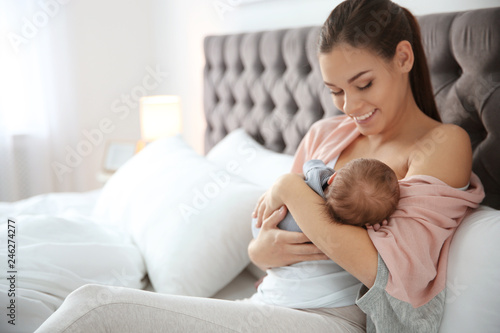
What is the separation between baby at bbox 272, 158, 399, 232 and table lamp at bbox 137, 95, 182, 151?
216cm

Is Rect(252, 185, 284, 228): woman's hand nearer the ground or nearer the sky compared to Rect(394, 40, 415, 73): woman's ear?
nearer the ground

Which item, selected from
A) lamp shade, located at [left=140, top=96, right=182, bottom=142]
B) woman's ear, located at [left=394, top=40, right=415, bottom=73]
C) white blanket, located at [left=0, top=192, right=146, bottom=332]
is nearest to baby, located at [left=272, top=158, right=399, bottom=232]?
woman's ear, located at [left=394, top=40, right=415, bottom=73]

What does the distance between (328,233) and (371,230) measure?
0.10 m

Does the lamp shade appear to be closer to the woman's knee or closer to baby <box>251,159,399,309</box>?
baby <box>251,159,399,309</box>

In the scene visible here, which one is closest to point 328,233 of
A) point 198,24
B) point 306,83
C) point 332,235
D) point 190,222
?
point 332,235

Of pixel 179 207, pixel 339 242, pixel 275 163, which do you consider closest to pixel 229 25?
pixel 275 163

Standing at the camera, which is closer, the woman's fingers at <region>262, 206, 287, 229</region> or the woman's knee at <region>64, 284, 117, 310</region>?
the woman's knee at <region>64, 284, 117, 310</region>

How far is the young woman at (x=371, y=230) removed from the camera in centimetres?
103

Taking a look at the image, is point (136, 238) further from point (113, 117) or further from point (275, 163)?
point (113, 117)

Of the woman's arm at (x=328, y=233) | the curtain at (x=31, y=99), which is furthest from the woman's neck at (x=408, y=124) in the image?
the curtain at (x=31, y=99)

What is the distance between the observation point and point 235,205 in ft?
5.46

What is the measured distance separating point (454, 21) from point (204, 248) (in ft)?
3.45

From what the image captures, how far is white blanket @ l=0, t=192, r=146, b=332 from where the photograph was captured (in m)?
1.30

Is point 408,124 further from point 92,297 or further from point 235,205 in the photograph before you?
point 92,297
